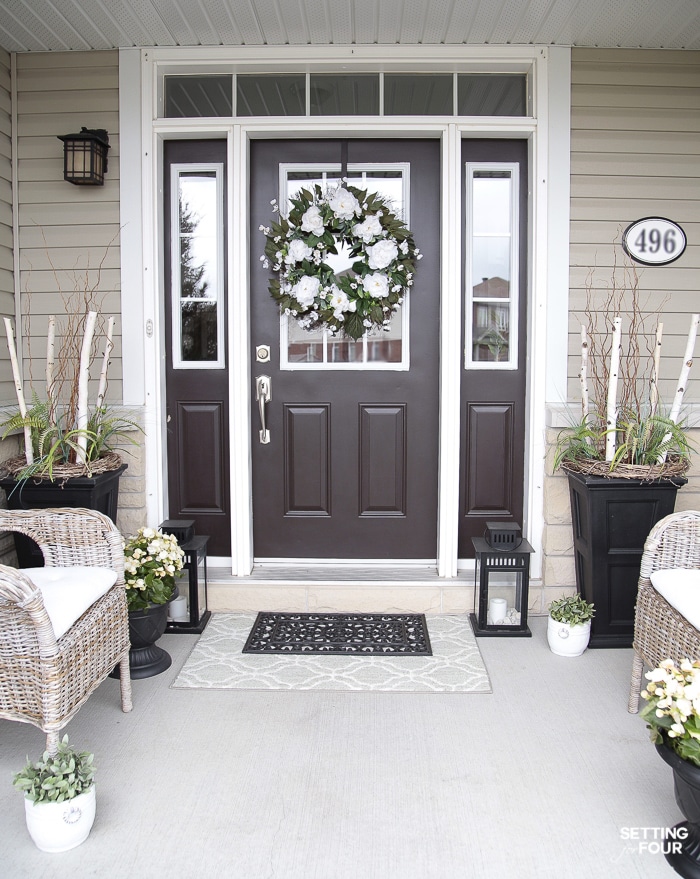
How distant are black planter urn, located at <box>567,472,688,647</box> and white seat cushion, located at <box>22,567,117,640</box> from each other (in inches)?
74.1

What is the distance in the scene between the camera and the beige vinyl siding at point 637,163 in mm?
3393

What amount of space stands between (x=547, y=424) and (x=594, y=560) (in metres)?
0.69

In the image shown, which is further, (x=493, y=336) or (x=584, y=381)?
(x=493, y=336)

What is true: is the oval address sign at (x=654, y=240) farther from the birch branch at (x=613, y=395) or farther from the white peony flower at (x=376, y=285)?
the white peony flower at (x=376, y=285)

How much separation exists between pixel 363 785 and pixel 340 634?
1101mm

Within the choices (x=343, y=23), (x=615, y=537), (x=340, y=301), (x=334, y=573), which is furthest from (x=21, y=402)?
(x=615, y=537)

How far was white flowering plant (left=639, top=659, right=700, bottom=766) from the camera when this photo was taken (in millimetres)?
1781

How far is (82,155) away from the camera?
3.35 m

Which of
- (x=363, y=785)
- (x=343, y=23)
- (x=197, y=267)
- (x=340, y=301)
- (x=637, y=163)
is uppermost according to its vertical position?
(x=343, y=23)

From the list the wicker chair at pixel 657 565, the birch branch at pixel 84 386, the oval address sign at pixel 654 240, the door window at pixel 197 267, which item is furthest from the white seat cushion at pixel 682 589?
the birch branch at pixel 84 386

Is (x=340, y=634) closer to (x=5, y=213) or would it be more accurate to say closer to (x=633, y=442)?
(x=633, y=442)

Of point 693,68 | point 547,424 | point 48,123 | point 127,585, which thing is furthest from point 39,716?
point 693,68

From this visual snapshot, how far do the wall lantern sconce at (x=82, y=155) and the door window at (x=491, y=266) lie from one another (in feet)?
5.55

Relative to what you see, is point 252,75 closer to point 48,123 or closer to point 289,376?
point 48,123
